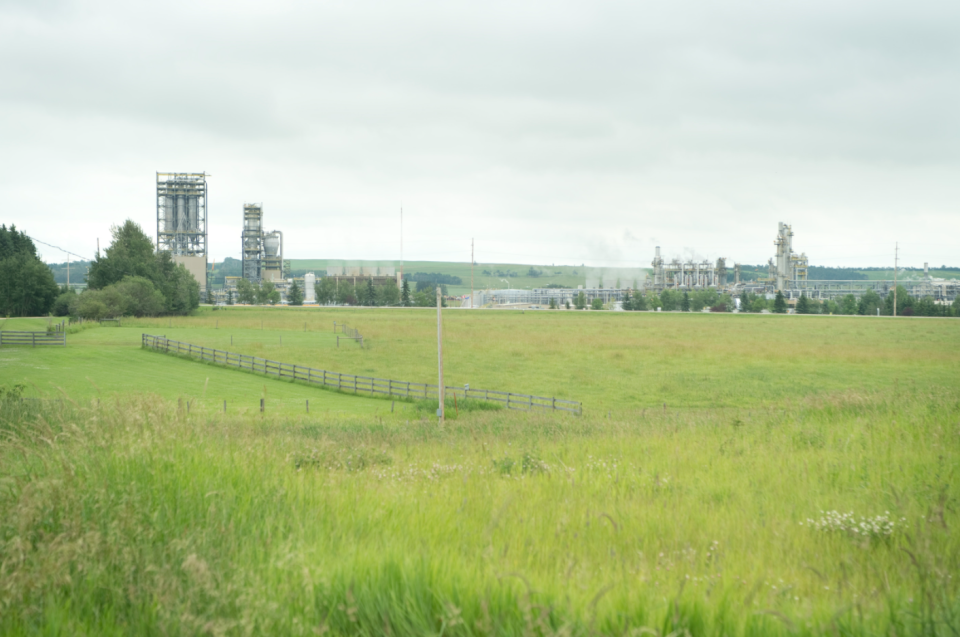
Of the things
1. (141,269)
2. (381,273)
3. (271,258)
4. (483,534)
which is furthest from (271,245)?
(483,534)

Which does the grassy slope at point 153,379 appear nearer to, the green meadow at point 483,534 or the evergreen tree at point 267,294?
the green meadow at point 483,534

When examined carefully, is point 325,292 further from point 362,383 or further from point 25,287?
point 362,383

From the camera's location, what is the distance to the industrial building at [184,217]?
135 m

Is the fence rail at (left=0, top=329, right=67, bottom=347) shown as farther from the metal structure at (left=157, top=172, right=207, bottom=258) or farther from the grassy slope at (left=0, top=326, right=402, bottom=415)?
the metal structure at (left=157, top=172, right=207, bottom=258)

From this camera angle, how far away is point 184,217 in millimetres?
136500

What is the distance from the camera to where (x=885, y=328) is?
264 feet

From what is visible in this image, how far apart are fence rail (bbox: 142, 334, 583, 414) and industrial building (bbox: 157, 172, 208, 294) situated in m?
98.0

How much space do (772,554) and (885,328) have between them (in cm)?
9031

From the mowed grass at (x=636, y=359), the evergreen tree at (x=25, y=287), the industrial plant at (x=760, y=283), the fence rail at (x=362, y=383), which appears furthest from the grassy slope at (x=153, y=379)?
the industrial plant at (x=760, y=283)

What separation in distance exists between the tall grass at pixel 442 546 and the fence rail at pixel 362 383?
63.3ft

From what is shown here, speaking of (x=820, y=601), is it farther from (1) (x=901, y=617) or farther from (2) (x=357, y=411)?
(2) (x=357, y=411)

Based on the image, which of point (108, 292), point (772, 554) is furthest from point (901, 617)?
point (108, 292)

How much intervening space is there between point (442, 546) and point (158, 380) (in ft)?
110

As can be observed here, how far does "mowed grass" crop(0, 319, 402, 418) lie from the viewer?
27.0 m
